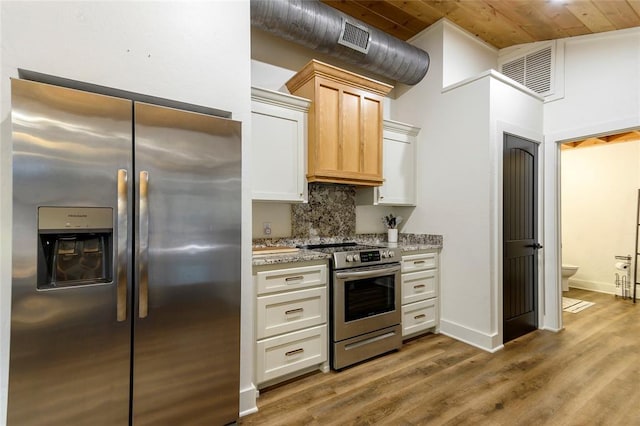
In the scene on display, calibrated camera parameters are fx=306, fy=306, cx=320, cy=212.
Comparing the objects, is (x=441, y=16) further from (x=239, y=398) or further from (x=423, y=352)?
(x=239, y=398)

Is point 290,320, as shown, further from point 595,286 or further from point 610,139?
point 610,139

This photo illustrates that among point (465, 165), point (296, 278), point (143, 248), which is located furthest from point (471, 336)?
point (143, 248)

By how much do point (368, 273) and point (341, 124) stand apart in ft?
4.50

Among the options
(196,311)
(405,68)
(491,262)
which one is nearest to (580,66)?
(405,68)

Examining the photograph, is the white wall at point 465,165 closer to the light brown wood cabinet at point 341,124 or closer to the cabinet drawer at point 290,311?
the light brown wood cabinet at point 341,124

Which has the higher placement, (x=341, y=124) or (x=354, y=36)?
(x=354, y=36)

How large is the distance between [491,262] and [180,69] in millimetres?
2932

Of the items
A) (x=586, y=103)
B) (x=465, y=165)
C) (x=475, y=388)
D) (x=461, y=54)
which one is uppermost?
(x=461, y=54)

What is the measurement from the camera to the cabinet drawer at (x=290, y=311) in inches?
84.5

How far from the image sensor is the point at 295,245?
301 cm

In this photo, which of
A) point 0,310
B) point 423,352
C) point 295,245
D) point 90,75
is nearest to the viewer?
point 0,310

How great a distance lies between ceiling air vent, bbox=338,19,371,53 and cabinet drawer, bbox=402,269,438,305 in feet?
7.29

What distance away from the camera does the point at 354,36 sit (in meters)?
2.81

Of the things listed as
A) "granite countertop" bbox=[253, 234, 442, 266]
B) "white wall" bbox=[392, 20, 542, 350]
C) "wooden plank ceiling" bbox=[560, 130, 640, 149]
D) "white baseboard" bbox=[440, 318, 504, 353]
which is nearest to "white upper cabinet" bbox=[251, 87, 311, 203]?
"granite countertop" bbox=[253, 234, 442, 266]
